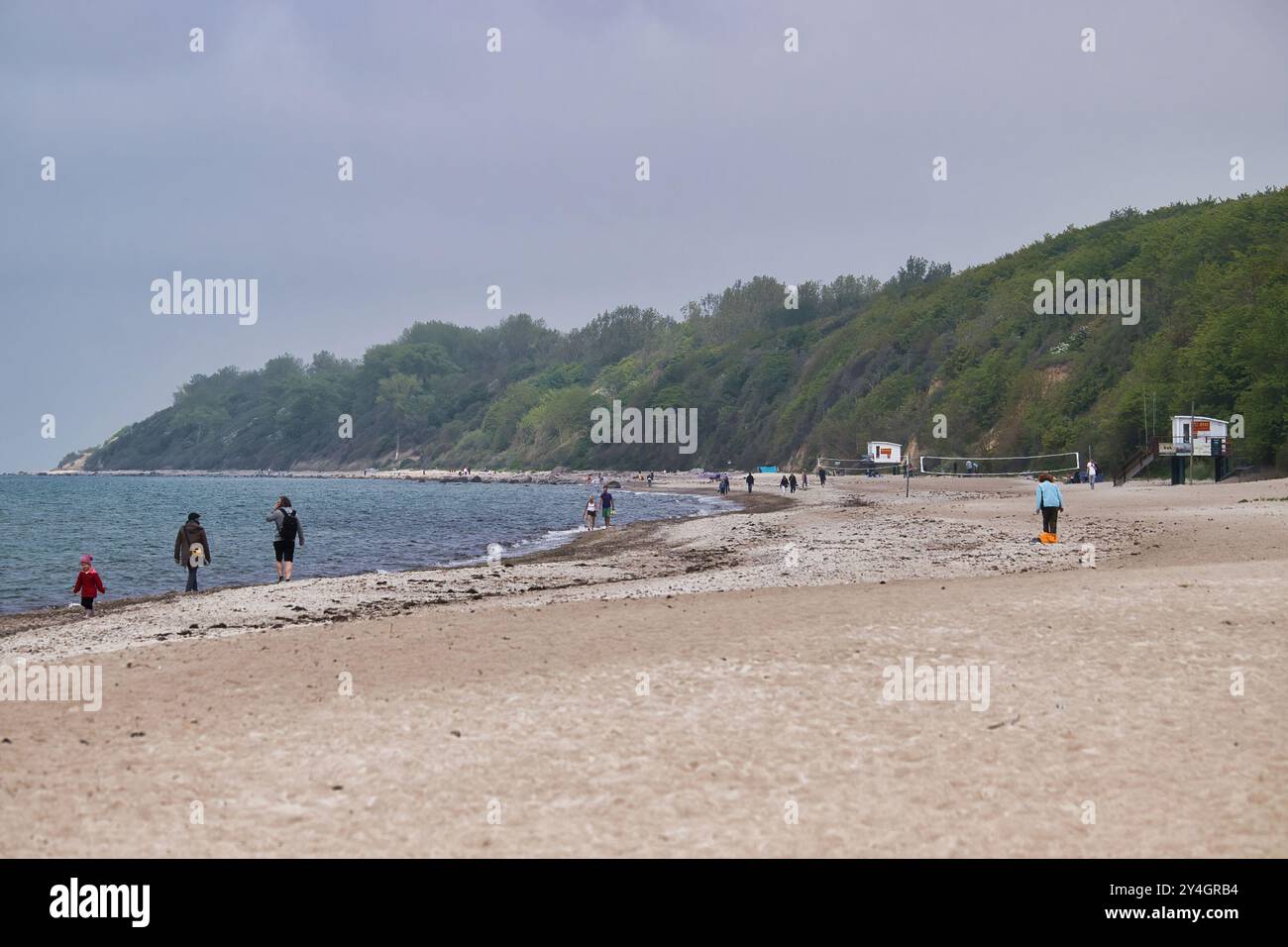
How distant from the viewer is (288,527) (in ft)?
75.8

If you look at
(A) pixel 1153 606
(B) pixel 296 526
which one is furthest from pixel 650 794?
(B) pixel 296 526

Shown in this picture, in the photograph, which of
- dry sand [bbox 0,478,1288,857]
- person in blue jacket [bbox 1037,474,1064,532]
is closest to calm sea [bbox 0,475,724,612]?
dry sand [bbox 0,478,1288,857]

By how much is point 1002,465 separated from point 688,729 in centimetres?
7749

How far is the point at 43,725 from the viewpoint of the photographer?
9227 mm

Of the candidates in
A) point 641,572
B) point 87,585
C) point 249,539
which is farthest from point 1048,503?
point 249,539

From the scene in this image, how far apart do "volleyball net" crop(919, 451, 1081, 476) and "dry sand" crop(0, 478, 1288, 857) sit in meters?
59.0

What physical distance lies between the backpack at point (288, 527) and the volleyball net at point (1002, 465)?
189 feet

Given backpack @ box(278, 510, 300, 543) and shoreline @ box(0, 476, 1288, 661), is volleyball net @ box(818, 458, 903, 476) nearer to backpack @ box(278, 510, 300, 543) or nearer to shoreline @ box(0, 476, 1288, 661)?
shoreline @ box(0, 476, 1288, 661)

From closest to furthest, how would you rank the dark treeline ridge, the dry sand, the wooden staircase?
the dry sand, the wooden staircase, the dark treeline ridge

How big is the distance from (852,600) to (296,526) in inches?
520

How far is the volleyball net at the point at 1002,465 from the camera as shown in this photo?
73.8 metres

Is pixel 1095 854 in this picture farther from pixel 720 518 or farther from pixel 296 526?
pixel 720 518

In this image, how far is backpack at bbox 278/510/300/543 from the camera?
75.5 ft

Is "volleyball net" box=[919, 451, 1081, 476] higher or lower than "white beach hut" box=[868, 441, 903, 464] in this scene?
lower
